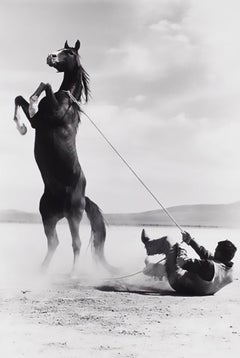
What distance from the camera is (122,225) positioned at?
5.92 m

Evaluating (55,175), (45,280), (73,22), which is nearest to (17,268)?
(45,280)

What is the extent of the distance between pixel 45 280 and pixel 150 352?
1761 mm

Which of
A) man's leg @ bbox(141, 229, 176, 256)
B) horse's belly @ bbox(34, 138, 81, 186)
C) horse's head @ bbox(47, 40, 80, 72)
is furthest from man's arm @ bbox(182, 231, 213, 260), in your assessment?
horse's head @ bbox(47, 40, 80, 72)

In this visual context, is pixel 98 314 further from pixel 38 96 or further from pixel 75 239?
pixel 38 96

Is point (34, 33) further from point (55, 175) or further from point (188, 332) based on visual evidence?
point (188, 332)

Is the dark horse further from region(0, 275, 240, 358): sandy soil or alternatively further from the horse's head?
region(0, 275, 240, 358): sandy soil

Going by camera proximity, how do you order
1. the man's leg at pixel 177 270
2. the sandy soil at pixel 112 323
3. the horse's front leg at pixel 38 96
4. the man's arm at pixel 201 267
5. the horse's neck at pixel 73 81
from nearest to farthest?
the sandy soil at pixel 112 323, the man's arm at pixel 201 267, the man's leg at pixel 177 270, the horse's front leg at pixel 38 96, the horse's neck at pixel 73 81

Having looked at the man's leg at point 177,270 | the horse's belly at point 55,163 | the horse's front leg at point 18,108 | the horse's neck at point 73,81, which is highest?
the horse's neck at point 73,81

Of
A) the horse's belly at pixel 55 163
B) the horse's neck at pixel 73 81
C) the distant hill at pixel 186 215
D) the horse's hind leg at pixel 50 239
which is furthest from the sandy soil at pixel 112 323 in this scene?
the horse's neck at pixel 73 81

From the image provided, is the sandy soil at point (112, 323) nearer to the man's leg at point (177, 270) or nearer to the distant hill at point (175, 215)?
the man's leg at point (177, 270)

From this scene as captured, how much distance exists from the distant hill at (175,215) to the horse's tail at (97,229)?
0.36ft

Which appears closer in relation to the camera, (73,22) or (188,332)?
(188,332)

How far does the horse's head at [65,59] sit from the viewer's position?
484 centimetres

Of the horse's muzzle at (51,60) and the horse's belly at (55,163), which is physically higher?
the horse's muzzle at (51,60)
